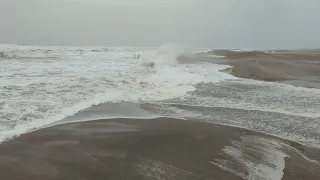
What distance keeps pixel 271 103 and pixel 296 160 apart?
650cm

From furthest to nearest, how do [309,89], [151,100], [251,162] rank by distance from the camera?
[309,89], [151,100], [251,162]

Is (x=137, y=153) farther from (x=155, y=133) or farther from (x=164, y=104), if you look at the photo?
(x=164, y=104)

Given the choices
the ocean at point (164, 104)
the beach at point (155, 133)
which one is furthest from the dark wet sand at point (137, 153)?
the ocean at point (164, 104)

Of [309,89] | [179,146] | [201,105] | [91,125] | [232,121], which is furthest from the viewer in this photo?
[309,89]

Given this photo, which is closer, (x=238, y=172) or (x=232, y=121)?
(x=238, y=172)

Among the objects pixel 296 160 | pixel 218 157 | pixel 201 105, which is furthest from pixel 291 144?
pixel 201 105

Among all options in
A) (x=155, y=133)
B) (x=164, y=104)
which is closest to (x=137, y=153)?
(x=155, y=133)

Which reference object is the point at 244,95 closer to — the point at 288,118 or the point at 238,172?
the point at 288,118

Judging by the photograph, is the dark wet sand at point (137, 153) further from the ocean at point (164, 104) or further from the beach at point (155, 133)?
the ocean at point (164, 104)

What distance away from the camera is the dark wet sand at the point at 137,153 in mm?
5746

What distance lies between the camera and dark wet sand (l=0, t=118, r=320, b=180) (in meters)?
5.75

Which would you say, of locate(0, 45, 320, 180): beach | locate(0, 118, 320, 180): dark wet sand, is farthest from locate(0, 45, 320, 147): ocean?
locate(0, 118, 320, 180): dark wet sand

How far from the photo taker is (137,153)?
675 centimetres

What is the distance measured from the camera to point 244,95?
592 inches
